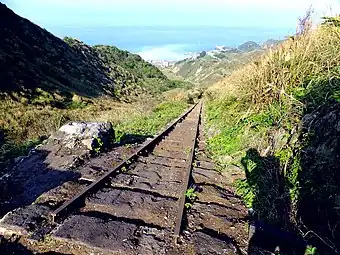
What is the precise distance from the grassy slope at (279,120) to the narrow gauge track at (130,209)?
1.17 metres

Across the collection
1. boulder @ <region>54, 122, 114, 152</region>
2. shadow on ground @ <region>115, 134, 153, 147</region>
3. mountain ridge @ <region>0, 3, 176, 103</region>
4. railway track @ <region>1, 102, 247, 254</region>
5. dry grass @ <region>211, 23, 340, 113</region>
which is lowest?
railway track @ <region>1, 102, 247, 254</region>

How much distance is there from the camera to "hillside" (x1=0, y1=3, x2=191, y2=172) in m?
16.3

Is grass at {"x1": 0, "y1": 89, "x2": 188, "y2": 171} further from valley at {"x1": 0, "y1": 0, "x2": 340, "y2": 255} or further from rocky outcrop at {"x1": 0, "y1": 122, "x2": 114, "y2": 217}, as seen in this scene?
rocky outcrop at {"x1": 0, "y1": 122, "x2": 114, "y2": 217}

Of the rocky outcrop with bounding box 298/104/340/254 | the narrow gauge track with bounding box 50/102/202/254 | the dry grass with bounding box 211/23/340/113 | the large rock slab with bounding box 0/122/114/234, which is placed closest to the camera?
the narrow gauge track with bounding box 50/102/202/254

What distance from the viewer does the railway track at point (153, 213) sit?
13.0 feet

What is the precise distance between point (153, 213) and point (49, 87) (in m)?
32.7

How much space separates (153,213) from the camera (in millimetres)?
4734

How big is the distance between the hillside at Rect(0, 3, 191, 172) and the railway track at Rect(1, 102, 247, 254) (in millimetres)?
3729

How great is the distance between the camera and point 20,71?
3478 centimetres

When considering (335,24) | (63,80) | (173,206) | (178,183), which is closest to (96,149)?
(178,183)

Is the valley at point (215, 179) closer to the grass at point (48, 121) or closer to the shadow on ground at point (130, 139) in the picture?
the shadow on ground at point (130, 139)

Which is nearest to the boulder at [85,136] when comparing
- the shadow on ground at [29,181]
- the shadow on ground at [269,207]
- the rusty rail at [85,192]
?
the shadow on ground at [29,181]

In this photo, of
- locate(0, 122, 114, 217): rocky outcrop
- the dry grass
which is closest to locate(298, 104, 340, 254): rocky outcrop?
the dry grass

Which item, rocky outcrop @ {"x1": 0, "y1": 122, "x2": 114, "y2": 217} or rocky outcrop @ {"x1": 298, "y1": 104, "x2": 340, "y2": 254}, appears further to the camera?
rocky outcrop @ {"x1": 0, "y1": 122, "x2": 114, "y2": 217}
